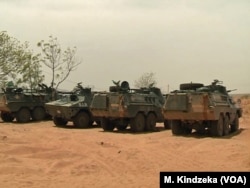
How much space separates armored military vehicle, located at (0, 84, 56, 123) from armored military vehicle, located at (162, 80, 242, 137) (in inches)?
389

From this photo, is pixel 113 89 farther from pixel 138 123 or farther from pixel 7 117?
pixel 7 117

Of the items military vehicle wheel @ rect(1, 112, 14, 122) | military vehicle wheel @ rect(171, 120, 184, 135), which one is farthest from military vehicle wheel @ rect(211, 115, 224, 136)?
military vehicle wheel @ rect(1, 112, 14, 122)

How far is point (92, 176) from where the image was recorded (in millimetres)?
8359

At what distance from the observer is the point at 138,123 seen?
58.8ft

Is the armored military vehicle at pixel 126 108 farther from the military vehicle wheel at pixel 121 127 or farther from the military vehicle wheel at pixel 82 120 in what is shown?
the military vehicle wheel at pixel 82 120

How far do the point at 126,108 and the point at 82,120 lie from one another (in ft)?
11.9

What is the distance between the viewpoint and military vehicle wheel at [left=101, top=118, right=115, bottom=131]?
61.2 ft

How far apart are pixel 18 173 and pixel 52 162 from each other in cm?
130

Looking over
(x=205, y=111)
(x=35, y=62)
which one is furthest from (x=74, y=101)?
(x=35, y=62)

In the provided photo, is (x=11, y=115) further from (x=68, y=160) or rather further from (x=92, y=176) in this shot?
(x=92, y=176)

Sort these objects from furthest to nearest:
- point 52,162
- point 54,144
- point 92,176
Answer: point 54,144
point 52,162
point 92,176

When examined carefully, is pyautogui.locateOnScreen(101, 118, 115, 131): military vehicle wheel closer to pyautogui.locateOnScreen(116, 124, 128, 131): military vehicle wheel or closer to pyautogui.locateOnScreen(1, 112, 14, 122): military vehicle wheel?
pyautogui.locateOnScreen(116, 124, 128, 131): military vehicle wheel

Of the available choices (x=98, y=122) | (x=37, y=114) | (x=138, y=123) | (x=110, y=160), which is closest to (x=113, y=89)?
(x=138, y=123)

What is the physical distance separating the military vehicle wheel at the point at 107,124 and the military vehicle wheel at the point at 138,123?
4.16 feet
